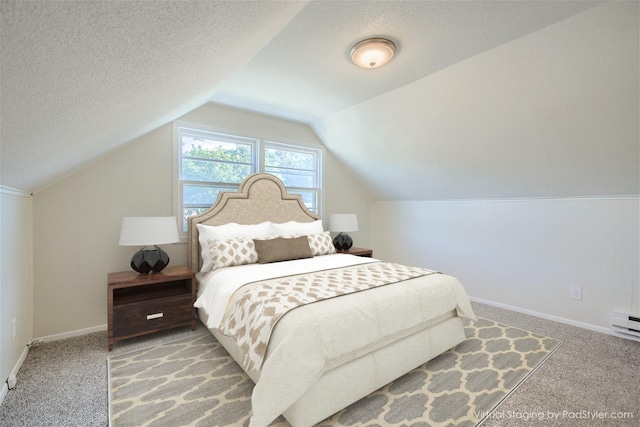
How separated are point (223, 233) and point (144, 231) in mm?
743

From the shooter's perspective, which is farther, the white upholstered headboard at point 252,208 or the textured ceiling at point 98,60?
the white upholstered headboard at point 252,208

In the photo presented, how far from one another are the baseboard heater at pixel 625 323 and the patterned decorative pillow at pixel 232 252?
11.2ft

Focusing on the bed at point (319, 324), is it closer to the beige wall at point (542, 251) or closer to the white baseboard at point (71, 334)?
the white baseboard at point (71, 334)

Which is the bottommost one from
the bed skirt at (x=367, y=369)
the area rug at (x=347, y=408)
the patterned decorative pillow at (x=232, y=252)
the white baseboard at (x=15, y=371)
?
the area rug at (x=347, y=408)

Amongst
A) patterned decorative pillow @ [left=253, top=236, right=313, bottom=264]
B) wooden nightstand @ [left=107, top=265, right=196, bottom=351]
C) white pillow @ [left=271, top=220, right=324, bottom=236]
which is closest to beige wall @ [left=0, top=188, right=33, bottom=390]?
wooden nightstand @ [left=107, top=265, right=196, bottom=351]

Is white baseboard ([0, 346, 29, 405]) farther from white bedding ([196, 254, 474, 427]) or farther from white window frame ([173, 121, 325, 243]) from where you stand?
white window frame ([173, 121, 325, 243])

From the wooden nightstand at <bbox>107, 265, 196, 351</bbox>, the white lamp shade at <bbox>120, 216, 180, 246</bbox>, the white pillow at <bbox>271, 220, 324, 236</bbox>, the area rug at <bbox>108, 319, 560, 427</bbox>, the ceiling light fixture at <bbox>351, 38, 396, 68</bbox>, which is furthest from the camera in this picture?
the white pillow at <bbox>271, 220, 324, 236</bbox>

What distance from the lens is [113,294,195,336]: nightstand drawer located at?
238cm

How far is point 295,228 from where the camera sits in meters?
3.58

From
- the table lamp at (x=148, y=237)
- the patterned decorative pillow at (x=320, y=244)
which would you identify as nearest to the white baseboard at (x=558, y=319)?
the patterned decorative pillow at (x=320, y=244)

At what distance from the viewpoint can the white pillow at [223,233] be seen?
2.85 metres

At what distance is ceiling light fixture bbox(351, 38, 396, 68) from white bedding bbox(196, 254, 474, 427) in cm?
170

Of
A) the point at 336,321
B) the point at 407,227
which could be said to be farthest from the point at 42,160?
the point at 407,227

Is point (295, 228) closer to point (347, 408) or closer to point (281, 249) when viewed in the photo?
point (281, 249)
